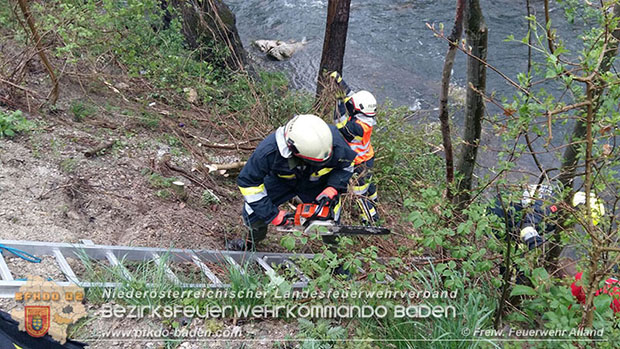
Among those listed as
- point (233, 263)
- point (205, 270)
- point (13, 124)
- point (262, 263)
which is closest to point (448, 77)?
point (262, 263)

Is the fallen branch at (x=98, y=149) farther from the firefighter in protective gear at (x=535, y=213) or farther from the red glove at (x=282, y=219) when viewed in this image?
the firefighter in protective gear at (x=535, y=213)

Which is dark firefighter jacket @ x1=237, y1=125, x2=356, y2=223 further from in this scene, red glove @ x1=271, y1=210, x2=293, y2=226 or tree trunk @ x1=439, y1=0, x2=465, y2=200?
tree trunk @ x1=439, y1=0, x2=465, y2=200

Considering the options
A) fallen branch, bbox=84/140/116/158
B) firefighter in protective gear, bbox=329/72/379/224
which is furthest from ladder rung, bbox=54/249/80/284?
firefighter in protective gear, bbox=329/72/379/224

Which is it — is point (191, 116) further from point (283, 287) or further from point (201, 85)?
point (283, 287)

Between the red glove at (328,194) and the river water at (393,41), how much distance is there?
5342 millimetres

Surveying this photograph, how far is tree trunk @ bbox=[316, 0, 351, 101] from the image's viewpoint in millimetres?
6879

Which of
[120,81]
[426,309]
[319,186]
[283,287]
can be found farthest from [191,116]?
[426,309]

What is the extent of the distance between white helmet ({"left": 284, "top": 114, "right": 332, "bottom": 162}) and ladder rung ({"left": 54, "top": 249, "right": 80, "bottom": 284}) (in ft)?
5.75

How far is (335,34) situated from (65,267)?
5.23 m

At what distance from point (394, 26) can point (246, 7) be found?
3.88 meters

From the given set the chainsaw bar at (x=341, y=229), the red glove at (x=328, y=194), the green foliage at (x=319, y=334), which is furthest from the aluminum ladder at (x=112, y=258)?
the red glove at (x=328, y=194)

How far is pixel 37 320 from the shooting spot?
8.14ft

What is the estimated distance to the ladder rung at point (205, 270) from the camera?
3275 millimetres

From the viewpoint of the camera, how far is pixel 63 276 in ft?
10.1
